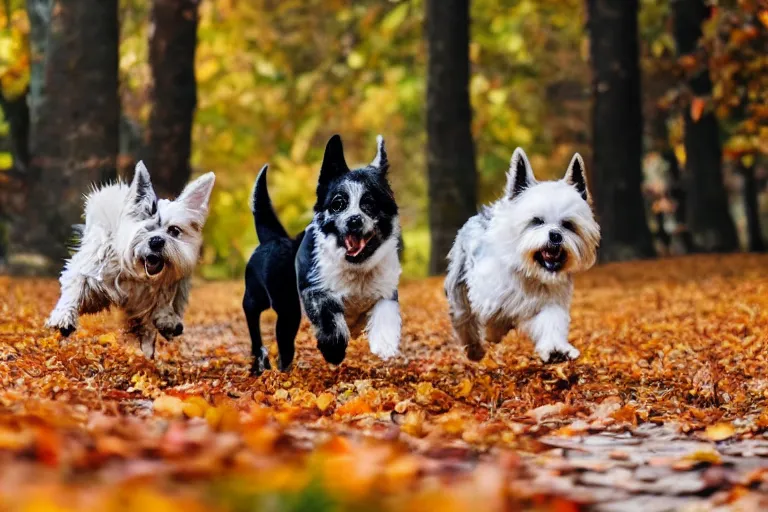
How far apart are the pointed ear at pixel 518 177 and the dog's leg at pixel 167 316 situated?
2.41m

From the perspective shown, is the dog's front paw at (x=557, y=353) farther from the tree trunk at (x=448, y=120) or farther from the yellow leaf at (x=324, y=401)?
the tree trunk at (x=448, y=120)

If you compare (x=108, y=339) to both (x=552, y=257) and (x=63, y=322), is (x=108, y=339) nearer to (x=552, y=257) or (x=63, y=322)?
Answer: (x=63, y=322)

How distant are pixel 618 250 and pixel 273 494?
16343 millimetres

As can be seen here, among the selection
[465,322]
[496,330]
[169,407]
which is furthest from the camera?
[465,322]

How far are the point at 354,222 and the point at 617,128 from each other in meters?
12.8

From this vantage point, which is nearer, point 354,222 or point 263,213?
point 354,222

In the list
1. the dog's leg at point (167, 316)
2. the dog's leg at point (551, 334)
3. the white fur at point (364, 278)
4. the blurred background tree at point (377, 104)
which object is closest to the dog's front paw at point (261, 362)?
the dog's leg at point (167, 316)

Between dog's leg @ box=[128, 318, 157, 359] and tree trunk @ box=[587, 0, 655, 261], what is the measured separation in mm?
12473

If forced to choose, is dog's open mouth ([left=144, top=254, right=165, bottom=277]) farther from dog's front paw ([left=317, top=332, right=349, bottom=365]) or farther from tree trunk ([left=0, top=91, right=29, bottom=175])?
tree trunk ([left=0, top=91, right=29, bottom=175])

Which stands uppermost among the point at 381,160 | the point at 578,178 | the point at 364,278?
the point at 381,160

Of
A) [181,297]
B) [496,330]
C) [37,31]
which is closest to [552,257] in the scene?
[496,330]

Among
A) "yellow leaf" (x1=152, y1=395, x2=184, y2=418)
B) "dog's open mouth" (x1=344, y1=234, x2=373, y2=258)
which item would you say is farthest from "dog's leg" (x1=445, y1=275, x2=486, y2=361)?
"yellow leaf" (x1=152, y1=395, x2=184, y2=418)

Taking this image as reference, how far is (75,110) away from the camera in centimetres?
1473

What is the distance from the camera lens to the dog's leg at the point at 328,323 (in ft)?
21.4
